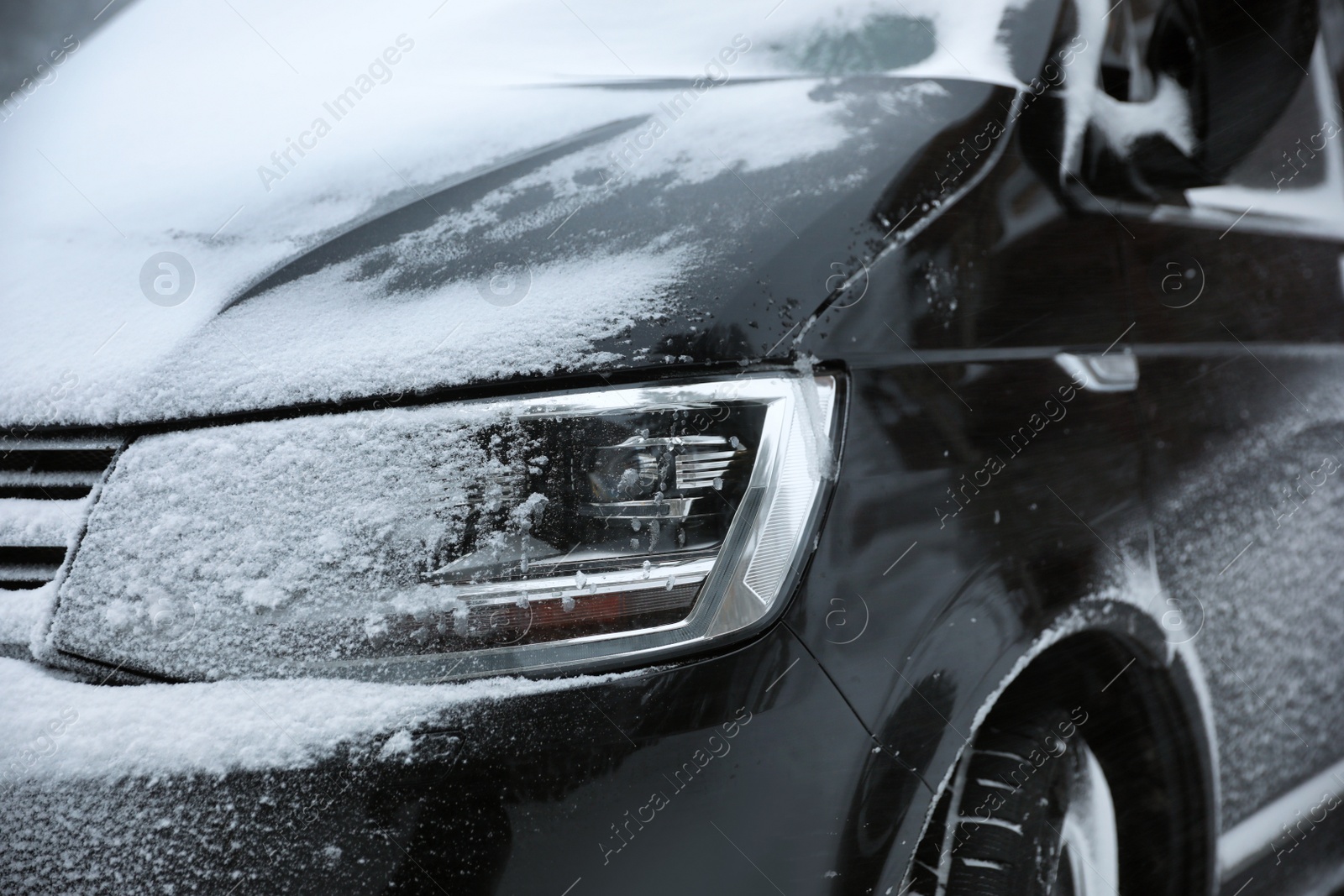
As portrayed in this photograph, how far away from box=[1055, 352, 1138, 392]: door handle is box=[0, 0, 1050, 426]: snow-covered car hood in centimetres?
43

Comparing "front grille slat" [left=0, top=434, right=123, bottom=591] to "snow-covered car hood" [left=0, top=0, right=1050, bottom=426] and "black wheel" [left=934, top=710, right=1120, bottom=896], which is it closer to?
"snow-covered car hood" [left=0, top=0, right=1050, bottom=426]

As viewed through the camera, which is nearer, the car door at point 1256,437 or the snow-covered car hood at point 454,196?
the snow-covered car hood at point 454,196

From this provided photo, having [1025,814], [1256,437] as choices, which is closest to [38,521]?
[1025,814]

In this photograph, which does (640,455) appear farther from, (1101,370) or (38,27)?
(38,27)

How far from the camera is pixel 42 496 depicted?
1.15 m

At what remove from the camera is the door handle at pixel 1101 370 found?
135 cm

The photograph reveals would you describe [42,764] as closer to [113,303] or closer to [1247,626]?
[113,303]

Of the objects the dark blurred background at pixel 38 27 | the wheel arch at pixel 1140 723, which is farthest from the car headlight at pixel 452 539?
the dark blurred background at pixel 38 27

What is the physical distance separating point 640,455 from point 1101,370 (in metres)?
0.83

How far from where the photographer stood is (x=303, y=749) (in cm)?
93

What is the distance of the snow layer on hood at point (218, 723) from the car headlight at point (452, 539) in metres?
0.02

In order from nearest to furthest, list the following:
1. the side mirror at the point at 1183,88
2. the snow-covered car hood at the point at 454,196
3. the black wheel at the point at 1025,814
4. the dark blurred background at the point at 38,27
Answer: the snow-covered car hood at the point at 454,196, the black wheel at the point at 1025,814, the side mirror at the point at 1183,88, the dark blurred background at the point at 38,27

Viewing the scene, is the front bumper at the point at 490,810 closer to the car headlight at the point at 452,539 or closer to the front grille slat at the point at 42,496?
the car headlight at the point at 452,539

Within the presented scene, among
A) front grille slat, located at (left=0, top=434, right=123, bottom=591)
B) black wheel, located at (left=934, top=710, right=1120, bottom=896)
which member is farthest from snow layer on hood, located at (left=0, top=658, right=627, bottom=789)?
black wheel, located at (left=934, top=710, right=1120, bottom=896)
